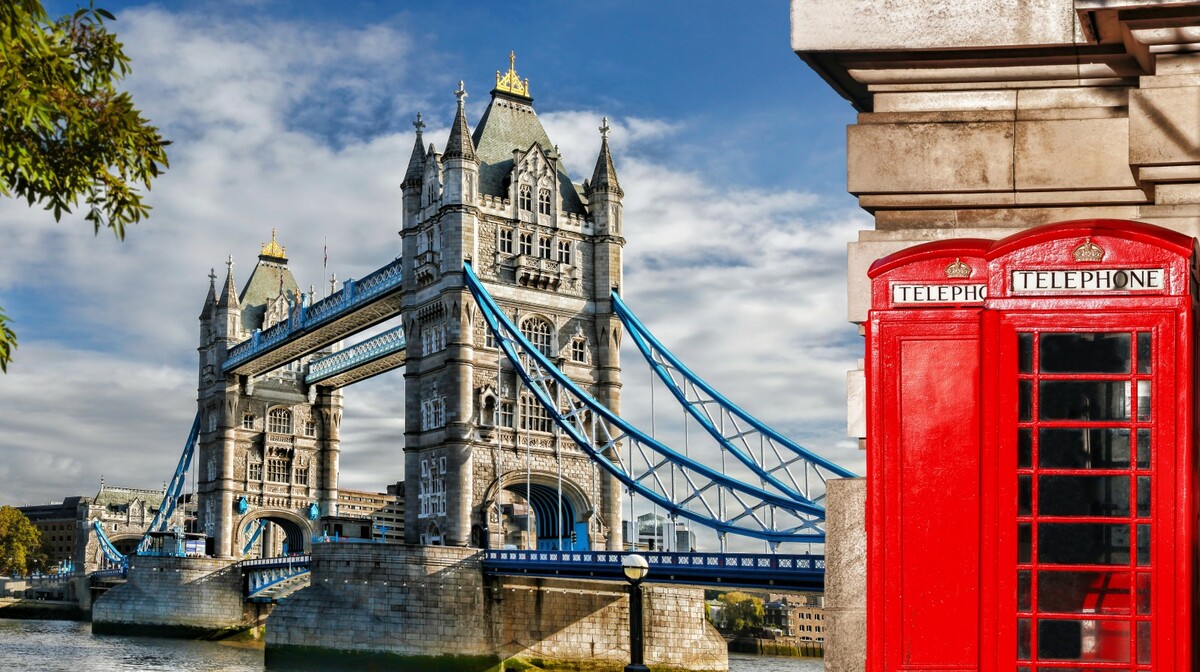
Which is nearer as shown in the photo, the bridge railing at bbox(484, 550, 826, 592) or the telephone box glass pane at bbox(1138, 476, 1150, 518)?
the telephone box glass pane at bbox(1138, 476, 1150, 518)

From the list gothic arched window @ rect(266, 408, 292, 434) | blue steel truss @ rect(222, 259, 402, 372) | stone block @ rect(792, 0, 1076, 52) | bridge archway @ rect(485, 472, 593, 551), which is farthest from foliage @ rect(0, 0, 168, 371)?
gothic arched window @ rect(266, 408, 292, 434)

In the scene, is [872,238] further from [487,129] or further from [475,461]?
[487,129]

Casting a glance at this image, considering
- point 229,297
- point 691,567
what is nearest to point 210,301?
point 229,297

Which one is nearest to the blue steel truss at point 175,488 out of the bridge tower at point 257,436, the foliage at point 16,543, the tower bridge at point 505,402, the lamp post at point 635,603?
the bridge tower at point 257,436

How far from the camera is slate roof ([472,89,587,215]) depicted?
53500 millimetres

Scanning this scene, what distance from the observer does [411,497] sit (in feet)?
170

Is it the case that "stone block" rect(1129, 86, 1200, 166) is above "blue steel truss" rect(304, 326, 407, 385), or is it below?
below

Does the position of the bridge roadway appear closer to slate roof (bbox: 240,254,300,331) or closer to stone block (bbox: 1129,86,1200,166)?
stone block (bbox: 1129,86,1200,166)

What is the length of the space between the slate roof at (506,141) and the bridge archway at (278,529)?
26491mm

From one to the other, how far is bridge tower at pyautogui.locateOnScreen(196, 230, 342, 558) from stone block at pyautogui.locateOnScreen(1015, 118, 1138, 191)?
63.8 meters

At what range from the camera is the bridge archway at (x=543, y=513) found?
169 ft

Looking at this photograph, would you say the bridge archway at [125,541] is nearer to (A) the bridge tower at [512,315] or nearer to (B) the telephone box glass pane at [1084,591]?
(A) the bridge tower at [512,315]

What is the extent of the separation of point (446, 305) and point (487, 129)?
7308 millimetres

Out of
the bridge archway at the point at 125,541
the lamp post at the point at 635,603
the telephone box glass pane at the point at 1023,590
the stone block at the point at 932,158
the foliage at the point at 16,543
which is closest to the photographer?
the telephone box glass pane at the point at 1023,590
